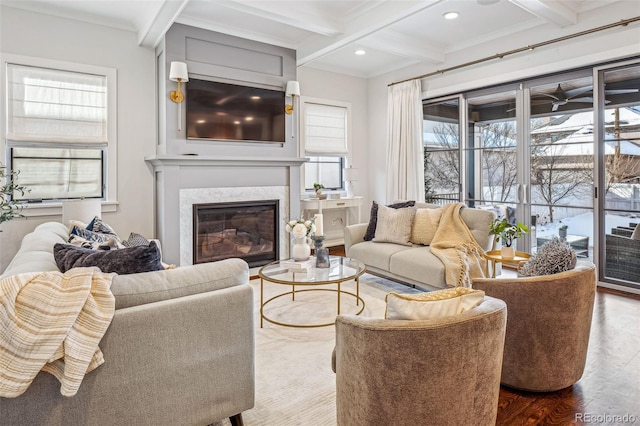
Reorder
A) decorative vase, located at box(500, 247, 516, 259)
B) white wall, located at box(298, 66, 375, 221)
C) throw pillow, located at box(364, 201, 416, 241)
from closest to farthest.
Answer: decorative vase, located at box(500, 247, 516, 259) → throw pillow, located at box(364, 201, 416, 241) → white wall, located at box(298, 66, 375, 221)

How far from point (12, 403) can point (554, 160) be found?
4.88 metres

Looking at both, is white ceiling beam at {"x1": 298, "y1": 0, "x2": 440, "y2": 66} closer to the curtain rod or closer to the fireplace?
the curtain rod

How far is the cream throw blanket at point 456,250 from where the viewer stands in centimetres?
326

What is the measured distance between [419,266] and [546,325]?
1.49 metres

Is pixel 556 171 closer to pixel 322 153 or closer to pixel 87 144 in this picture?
pixel 322 153

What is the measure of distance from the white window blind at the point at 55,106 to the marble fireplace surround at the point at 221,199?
1.08 meters

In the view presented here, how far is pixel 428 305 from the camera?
4.49ft

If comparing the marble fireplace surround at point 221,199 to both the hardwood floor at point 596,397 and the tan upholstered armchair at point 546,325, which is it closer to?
the tan upholstered armchair at point 546,325

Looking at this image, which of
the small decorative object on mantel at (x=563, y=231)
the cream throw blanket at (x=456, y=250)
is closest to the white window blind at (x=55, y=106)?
the cream throw blanket at (x=456, y=250)

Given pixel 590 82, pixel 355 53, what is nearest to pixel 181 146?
pixel 355 53

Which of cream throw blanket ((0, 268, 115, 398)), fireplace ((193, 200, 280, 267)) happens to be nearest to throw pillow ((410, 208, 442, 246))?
fireplace ((193, 200, 280, 267))

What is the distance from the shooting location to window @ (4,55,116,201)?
3.77 meters

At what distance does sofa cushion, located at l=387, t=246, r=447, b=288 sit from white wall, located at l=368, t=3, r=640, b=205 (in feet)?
7.87

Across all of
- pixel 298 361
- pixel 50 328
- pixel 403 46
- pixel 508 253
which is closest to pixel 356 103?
pixel 403 46
